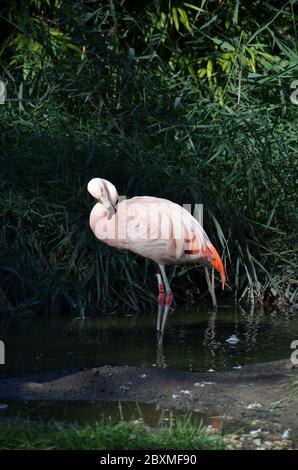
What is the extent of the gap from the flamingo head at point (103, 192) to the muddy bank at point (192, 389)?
143 centimetres

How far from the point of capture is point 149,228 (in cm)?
653

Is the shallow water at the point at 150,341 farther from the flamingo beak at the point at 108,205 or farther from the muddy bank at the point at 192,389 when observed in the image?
the flamingo beak at the point at 108,205

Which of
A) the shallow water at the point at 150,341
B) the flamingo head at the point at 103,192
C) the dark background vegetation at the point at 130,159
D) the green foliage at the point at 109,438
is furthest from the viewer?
the dark background vegetation at the point at 130,159

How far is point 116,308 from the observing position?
747 cm

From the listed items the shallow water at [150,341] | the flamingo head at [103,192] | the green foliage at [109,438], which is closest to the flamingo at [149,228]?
the flamingo head at [103,192]

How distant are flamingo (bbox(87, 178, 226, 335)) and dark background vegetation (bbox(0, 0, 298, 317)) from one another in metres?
0.76

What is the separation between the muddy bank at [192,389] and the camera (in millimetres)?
4520

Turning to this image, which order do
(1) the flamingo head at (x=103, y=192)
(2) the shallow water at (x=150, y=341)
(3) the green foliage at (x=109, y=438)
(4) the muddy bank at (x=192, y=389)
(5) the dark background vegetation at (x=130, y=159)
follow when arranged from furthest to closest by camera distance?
(5) the dark background vegetation at (x=130, y=159) → (1) the flamingo head at (x=103, y=192) → (2) the shallow water at (x=150, y=341) → (4) the muddy bank at (x=192, y=389) → (3) the green foliage at (x=109, y=438)

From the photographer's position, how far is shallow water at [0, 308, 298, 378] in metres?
5.80

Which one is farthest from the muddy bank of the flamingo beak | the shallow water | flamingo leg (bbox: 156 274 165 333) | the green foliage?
the flamingo beak

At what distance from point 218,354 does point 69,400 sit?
56.6 inches

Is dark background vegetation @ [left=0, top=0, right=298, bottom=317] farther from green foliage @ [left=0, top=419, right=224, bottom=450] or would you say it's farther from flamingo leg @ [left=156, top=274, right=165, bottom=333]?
green foliage @ [left=0, top=419, right=224, bottom=450]

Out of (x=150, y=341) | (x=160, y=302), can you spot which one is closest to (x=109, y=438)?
(x=150, y=341)
